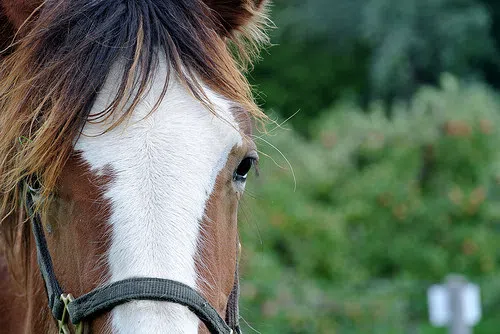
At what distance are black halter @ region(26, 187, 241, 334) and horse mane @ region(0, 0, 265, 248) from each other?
188 millimetres

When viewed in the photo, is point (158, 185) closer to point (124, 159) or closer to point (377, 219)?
point (124, 159)

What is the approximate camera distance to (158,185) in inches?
90.7

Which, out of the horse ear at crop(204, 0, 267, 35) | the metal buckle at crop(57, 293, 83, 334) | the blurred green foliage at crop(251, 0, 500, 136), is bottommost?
the blurred green foliage at crop(251, 0, 500, 136)

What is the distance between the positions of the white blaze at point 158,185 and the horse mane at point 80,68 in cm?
5

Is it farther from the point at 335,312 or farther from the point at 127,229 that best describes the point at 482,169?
the point at 127,229

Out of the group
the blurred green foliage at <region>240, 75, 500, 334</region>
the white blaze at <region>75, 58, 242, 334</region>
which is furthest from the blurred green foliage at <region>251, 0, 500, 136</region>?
the white blaze at <region>75, 58, 242, 334</region>

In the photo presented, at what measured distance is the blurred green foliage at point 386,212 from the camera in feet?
35.6

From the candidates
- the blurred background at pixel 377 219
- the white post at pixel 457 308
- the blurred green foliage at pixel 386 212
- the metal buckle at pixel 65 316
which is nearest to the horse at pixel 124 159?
the metal buckle at pixel 65 316

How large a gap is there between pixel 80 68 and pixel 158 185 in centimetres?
51

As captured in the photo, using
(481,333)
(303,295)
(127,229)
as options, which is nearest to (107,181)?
(127,229)

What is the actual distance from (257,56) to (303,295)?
286 inches

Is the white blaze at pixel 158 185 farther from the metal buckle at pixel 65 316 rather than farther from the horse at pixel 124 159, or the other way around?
the metal buckle at pixel 65 316

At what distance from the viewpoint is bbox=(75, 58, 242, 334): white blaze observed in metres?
2.21

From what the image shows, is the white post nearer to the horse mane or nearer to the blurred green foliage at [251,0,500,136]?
the horse mane
